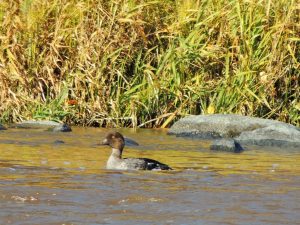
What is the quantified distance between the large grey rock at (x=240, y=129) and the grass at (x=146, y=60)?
1.86 feet

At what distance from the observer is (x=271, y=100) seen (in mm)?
15016

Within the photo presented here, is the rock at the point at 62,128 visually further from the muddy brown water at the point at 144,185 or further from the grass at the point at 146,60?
the grass at the point at 146,60

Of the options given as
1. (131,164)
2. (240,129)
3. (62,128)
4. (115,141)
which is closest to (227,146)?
(240,129)

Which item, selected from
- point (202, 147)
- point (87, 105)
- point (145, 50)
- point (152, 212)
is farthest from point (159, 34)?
point (152, 212)

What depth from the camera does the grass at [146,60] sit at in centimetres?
1498

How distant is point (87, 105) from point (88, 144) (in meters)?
1.84

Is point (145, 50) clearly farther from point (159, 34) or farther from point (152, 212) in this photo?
point (152, 212)

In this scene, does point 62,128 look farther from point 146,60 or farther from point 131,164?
point 131,164

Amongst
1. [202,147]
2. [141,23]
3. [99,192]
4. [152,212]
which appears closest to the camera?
[152,212]

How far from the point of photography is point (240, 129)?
46.6 ft

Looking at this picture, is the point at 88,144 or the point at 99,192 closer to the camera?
the point at 99,192

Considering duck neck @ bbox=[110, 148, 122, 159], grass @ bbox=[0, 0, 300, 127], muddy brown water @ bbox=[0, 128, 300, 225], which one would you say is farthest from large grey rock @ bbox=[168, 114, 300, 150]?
duck neck @ bbox=[110, 148, 122, 159]

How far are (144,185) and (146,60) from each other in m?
6.02

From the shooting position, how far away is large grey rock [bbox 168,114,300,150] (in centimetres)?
1369
